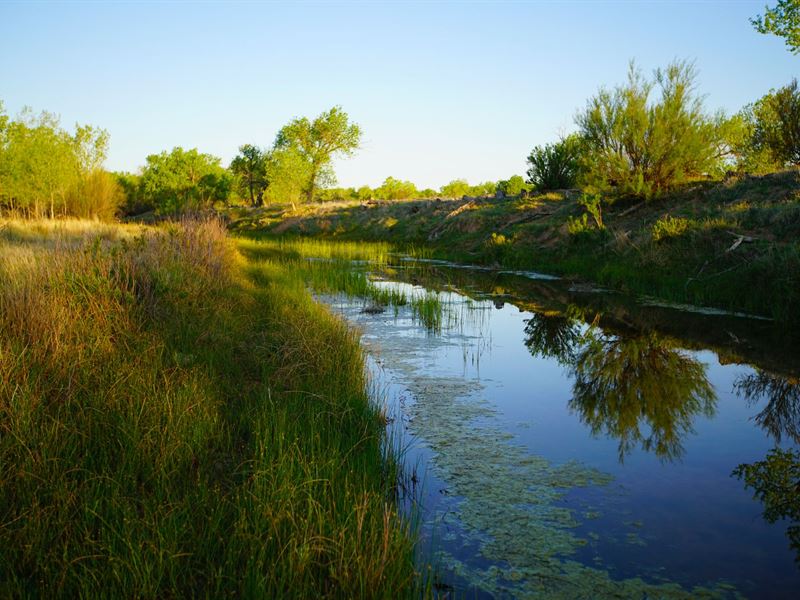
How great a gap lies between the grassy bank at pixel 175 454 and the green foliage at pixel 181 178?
66544 mm

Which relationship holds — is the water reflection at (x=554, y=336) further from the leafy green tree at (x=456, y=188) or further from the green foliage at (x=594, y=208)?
the leafy green tree at (x=456, y=188)

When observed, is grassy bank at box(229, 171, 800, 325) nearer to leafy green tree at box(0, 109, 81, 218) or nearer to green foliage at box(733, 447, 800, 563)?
green foliage at box(733, 447, 800, 563)

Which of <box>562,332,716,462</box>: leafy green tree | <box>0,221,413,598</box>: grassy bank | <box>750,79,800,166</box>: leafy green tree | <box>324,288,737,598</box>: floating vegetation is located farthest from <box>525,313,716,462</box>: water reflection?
<box>750,79,800,166</box>: leafy green tree

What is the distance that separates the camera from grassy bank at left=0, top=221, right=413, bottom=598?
2.80 metres

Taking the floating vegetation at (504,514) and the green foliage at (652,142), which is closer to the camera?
the floating vegetation at (504,514)

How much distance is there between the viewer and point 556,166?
89.0 ft

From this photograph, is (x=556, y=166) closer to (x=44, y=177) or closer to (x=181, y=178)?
(x=44, y=177)

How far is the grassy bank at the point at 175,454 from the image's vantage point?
2805mm

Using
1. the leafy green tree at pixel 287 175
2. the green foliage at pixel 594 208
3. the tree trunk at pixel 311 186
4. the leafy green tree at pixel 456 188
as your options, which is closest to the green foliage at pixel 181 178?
the tree trunk at pixel 311 186

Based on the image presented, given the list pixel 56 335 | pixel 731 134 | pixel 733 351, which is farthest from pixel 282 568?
pixel 731 134

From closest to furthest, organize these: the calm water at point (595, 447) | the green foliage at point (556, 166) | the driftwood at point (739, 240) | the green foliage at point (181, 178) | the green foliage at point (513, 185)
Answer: the calm water at point (595, 447)
the driftwood at point (739, 240)
the green foliage at point (556, 166)
the green foliage at point (513, 185)
the green foliage at point (181, 178)

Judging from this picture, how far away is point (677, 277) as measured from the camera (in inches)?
532

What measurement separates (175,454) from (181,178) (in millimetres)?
72348

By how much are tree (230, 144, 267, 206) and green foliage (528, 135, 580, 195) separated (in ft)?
157
